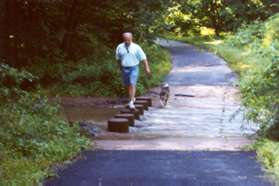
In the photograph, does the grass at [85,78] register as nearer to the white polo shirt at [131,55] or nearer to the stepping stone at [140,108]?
the stepping stone at [140,108]

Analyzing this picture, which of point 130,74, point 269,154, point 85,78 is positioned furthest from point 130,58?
point 269,154

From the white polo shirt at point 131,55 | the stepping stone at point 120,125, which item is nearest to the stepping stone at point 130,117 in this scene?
the stepping stone at point 120,125

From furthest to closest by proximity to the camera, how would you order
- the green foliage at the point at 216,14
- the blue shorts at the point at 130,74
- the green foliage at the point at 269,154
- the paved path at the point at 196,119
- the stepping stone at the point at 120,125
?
the green foliage at the point at 216,14 < the blue shorts at the point at 130,74 < the stepping stone at the point at 120,125 < the paved path at the point at 196,119 < the green foliage at the point at 269,154

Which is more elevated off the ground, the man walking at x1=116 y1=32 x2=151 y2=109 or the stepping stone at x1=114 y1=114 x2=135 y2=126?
the man walking at x1=116 y1=32 x2=151 y2=109

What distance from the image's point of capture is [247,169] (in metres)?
7.83

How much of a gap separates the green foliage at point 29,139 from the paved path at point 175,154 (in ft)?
1.00

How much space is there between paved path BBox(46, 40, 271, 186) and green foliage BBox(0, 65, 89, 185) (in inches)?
12.0

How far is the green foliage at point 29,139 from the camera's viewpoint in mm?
7332

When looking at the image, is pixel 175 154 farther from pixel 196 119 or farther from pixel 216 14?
pixel 216 14

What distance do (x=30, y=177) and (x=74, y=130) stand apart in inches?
134

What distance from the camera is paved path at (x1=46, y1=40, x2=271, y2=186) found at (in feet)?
Answer: 23.8

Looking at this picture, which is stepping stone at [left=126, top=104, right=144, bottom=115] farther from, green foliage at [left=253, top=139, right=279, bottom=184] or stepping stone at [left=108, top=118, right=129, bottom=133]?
green foliage at [left=253, top=139, right=279, bottom=184]

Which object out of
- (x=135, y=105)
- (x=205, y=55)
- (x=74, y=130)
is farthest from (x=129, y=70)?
(x=205, y=55)

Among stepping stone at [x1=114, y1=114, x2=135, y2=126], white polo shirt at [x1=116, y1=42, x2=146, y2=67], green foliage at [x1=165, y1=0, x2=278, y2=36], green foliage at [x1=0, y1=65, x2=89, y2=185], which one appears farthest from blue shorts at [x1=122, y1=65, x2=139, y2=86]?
green foliage at [x1=165, y1=0, x2=278, y2=36]
